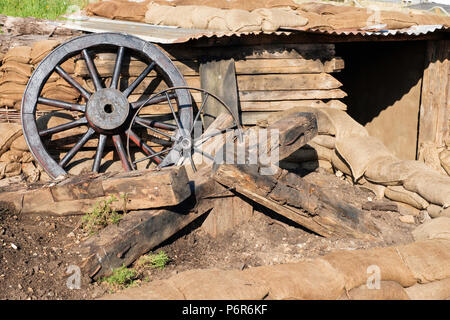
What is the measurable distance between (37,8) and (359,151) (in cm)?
730

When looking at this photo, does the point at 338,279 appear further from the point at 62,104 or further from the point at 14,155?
the point at 14,155

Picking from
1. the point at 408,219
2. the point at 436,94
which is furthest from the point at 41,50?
the point at 436,94

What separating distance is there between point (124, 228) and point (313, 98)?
3.88 m

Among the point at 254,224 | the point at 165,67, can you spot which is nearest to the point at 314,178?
the point at 254,224

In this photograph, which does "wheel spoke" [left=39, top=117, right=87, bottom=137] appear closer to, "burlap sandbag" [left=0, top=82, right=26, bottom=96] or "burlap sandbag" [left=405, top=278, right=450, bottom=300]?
"burlap sandbag" [left=0, top=82, right=26, bottom=96]

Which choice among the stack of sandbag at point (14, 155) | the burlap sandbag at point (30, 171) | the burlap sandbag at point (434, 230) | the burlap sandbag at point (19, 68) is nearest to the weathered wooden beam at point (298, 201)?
the burlap sandbag at point (434, 230)

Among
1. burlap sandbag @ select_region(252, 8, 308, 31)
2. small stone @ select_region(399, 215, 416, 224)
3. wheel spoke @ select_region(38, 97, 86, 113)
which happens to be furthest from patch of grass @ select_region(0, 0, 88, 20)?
small stone @ select_region(399, 215, 416, 224)

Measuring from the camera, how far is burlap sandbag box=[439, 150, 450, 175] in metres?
7.19

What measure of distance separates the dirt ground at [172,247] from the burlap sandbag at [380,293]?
0.72 meters

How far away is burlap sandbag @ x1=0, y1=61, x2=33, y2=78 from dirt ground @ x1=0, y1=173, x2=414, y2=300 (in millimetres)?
2757

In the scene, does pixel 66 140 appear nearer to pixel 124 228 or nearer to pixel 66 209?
pixel 66 209

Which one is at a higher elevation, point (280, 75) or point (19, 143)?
point (280, 75)

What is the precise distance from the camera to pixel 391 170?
19.4 ft
